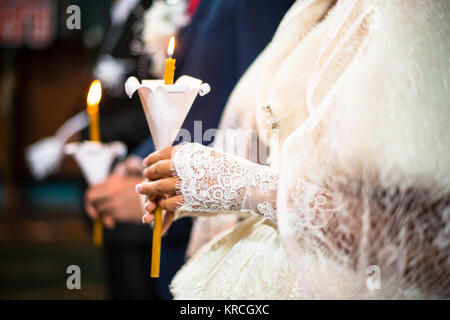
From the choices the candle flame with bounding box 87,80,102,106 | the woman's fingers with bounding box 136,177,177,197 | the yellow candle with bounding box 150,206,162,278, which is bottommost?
the yellow candle with bounding box 150,206,162,278

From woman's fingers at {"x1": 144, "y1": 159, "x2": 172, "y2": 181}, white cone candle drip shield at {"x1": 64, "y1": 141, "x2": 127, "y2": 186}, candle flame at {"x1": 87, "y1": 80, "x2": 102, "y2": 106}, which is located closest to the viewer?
woman's fingers at {"x1": 144, "y1": 159, "x2": 172, "y2": 181}

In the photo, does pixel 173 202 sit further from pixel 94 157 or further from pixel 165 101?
pixel 94 157

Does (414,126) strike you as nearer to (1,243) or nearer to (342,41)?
(342,41)

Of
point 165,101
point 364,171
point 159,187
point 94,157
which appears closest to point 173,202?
point 159,187

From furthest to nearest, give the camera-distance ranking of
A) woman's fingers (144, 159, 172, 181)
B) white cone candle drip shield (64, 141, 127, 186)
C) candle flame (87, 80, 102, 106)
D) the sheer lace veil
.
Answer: white cone candle drip shield (64, 141, 127, 186) < candle flame (87, 80, 102, 106) < woman's fingers (144, 159, 172, 181) < the sheer lace veil

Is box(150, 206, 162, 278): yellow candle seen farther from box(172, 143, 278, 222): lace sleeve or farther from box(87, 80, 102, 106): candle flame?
box(87, 80, 102, 106): candle flame

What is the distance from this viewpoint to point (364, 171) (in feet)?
2.18

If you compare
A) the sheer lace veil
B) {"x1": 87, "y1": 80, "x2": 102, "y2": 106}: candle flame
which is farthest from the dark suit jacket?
the sheer lace veil

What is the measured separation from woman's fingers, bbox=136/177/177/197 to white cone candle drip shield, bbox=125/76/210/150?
0.07 meters

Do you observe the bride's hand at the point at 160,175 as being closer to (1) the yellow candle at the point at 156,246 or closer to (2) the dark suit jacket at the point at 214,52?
(1) the yellow candle at the point at 156,246

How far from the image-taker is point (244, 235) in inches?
35.5

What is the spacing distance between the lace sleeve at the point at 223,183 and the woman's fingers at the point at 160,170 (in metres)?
0.01

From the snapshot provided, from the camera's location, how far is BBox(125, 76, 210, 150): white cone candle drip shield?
728 mm

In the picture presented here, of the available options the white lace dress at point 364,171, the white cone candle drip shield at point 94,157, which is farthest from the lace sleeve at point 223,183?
the white cone candle drip shield at point 94,157
